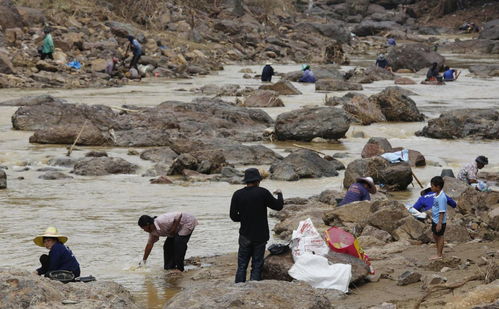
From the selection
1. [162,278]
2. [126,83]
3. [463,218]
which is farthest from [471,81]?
[162,278]

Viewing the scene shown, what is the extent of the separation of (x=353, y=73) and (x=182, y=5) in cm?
1666

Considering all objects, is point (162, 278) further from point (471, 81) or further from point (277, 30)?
point (277, 30)

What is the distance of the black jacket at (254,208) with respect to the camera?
28.3ft

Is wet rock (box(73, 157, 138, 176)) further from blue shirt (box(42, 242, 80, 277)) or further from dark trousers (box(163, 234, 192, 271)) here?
blue shirt (box(42, 242, 80, 277))

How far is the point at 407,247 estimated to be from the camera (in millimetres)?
10914

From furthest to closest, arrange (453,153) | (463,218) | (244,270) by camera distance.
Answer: (453,153)
(463,218)
(244,270)

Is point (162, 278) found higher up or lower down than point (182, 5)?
lower down

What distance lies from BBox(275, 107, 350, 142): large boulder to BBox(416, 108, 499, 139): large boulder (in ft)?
8.26

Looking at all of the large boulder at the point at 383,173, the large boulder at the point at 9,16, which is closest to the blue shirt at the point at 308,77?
the large boulder at the point at 9,16

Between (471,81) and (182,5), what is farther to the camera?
(182,5)

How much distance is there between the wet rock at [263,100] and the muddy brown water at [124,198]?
378 mm

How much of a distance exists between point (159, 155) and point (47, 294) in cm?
1297

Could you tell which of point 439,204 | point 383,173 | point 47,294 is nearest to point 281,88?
point 383,173

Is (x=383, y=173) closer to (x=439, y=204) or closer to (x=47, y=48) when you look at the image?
(x=439, y=204)
